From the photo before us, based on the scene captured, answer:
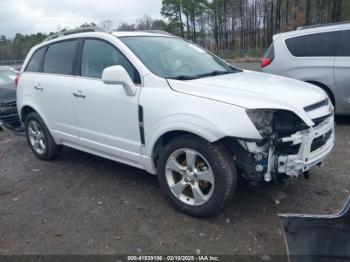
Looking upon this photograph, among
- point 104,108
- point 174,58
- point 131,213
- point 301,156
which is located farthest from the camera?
point 174,58

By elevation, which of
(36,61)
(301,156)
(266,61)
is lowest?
(301,156)

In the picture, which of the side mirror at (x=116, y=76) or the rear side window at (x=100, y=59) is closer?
the side mirror at (x=116, y=76)

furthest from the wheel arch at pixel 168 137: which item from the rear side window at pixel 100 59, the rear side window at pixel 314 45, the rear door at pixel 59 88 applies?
the rear side window at pixel 314 45

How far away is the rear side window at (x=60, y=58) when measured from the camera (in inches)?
172

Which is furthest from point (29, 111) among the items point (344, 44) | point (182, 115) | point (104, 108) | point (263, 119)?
Answer: point (344, 44)

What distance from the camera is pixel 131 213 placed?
3.44m

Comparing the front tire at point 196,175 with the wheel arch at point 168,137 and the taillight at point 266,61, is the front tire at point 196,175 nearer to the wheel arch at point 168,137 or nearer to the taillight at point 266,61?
the wheel arch at point 168,137

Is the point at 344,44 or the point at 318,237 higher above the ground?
the point at 344,44

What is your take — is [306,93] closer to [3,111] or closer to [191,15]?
[3,111]

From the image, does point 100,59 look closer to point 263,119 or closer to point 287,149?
point 263,119

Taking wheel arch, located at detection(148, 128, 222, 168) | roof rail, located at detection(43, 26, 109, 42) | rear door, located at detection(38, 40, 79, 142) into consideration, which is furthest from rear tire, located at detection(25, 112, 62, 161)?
wheel arch, located at detection(148, 128, 222, 168)

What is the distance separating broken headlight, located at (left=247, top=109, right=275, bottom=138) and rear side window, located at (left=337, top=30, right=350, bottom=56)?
390cm

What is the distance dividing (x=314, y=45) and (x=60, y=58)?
177 inches

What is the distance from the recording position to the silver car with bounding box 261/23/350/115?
231 inches
